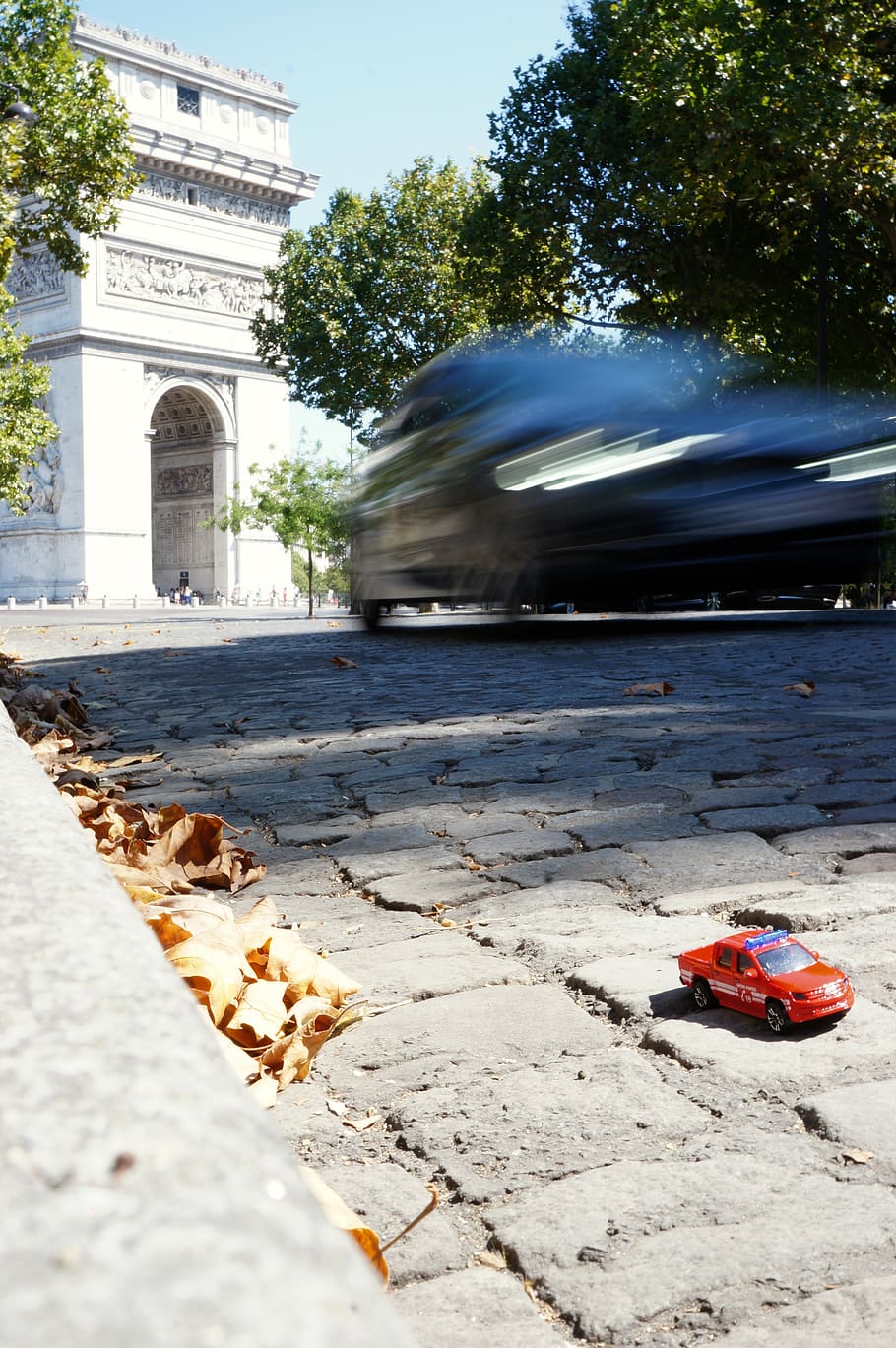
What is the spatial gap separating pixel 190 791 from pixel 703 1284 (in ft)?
12.1

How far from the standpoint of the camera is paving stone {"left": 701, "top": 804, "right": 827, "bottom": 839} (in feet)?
12.6

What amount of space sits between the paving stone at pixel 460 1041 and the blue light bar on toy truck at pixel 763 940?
291 millimetres

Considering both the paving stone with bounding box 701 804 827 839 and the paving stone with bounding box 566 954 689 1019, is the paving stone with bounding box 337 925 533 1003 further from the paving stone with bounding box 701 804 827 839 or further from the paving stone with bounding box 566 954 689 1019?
the paving stone with bounding box 701 804 827 839

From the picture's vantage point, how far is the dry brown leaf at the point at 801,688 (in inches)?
287

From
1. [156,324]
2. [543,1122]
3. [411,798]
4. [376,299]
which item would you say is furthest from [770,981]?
[156,324]

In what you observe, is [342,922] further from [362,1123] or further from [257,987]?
[362,1123]

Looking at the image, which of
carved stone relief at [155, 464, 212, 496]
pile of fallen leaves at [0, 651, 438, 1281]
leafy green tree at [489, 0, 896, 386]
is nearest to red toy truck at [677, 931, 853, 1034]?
pile of fallen leaves at [0, 651, 438, 1281]

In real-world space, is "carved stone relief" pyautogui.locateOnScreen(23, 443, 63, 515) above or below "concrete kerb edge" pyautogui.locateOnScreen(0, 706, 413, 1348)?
above

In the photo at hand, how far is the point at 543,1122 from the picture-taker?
1.90 meters

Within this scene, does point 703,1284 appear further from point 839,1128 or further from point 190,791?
point 190,791

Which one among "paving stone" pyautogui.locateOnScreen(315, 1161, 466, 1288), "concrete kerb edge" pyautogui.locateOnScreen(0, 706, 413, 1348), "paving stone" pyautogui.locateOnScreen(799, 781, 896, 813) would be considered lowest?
"paving stone" pyautogui.locateOnScreen(315, 1161, 466, 1288)

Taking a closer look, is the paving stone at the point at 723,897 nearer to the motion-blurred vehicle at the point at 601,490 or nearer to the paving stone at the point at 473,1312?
the paving stone at the point at 473,1312

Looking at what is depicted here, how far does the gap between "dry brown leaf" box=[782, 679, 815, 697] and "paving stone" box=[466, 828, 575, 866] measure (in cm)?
371

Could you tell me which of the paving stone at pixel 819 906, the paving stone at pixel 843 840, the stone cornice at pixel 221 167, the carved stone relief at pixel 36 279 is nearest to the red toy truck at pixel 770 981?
the paving stone at pixel 819 906
